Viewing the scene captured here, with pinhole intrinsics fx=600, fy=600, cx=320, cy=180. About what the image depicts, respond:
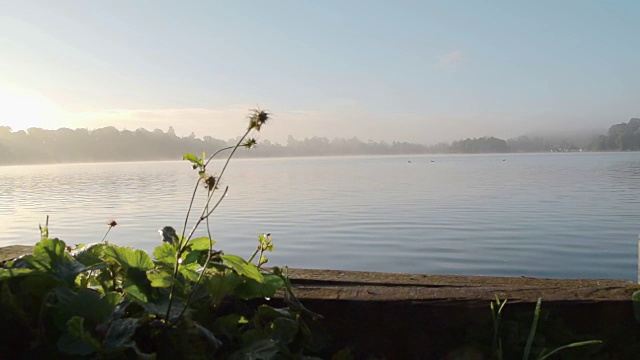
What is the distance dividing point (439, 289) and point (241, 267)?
690 mm

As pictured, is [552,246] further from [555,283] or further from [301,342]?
[301,342]

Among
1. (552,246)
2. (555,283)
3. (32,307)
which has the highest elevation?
(32,307)

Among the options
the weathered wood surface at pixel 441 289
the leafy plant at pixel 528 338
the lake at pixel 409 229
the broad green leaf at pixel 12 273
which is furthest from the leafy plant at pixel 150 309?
Result: the lake at pixel 409 229

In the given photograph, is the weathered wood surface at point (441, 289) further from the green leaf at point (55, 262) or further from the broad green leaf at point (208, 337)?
the green leaf at point (55, 262)

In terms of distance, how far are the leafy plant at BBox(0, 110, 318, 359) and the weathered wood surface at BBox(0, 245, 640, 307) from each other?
0.30 meters

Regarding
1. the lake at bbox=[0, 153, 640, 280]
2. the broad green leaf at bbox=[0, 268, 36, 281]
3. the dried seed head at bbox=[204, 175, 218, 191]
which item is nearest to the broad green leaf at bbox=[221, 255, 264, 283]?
the dried seed head at bbox=[204, 175, 218, 191]

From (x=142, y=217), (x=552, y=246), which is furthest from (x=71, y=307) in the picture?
(x=142, y=217)

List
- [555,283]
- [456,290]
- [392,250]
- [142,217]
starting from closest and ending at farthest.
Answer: [456,290]
[555,283]
[392,250]
[142,217]

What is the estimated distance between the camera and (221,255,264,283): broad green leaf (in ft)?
4.83

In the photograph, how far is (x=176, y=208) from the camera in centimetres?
2078

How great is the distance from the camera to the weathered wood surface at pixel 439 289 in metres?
1.75

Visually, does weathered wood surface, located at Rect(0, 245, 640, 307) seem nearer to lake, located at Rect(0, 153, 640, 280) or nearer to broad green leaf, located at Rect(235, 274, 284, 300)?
broad green leaf, located at Rect(235, 274, 284, 300)

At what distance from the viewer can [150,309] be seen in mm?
1316

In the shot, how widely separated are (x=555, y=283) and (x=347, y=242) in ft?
36.1
